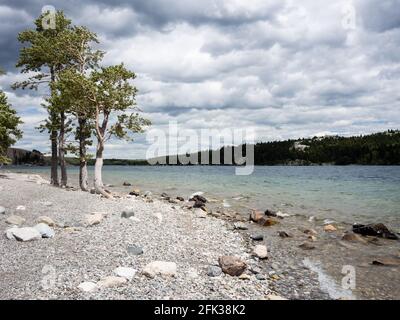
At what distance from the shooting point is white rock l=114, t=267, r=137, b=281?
10.6m

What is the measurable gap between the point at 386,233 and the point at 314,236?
14.0ft

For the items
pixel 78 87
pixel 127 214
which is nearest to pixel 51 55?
pixel 78 87

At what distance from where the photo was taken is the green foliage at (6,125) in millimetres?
33688

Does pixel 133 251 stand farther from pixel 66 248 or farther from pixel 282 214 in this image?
pixel 282 214

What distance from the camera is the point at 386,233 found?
1991cm

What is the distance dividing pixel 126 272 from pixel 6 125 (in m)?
31.3

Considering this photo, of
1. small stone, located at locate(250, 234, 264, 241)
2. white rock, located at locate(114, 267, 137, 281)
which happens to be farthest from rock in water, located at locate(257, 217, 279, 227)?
white rock, located at locate(114, 267, 137, 281)

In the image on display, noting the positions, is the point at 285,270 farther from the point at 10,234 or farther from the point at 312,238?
the point at 10,234

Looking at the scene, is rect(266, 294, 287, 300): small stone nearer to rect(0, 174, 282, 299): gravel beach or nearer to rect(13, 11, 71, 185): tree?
rect(0, 174, 282, 299): gravel beach

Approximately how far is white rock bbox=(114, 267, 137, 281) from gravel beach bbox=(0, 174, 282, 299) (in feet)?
0.33

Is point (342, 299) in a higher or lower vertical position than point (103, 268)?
lower

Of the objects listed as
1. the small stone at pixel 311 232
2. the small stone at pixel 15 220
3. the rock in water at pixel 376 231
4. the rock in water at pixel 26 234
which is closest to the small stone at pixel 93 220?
the small stone at pixel 15 220
